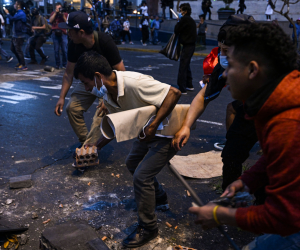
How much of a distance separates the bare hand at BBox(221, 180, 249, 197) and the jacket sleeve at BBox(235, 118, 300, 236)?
1.14 feet

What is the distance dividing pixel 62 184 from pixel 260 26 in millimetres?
3028

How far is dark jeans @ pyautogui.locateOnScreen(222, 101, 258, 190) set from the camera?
276cm

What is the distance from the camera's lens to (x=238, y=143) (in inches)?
110

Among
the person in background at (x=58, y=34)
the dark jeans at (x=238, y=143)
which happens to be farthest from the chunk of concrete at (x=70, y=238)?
the person in background at (x=58, y=34)

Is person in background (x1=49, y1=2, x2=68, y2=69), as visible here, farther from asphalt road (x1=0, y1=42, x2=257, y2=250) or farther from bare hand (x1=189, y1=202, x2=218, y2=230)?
bare hand (x1=189, y1=202, x2=218, y2=230)

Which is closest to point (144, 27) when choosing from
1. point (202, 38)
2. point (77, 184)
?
point (202, 38)

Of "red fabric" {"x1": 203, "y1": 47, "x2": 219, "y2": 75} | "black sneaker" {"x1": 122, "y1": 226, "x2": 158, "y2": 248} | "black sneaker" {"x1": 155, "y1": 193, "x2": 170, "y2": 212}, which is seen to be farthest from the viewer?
"red fabric" {"x1": 203, "y1": 47, "x2": 219, "y2": 75}

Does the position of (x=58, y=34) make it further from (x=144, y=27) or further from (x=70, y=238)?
(x=144, y=27)

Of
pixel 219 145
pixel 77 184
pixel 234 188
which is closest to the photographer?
pixel 234 188

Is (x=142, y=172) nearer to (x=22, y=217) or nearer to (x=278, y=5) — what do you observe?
(x=22, y=217)

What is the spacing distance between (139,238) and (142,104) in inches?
43.6

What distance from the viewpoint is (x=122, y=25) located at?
866 inches

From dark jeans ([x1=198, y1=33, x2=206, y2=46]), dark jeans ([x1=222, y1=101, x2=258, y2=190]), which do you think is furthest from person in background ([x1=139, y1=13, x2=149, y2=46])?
dark jeans ([x1=222, y1=101, x2=258, y2=190])

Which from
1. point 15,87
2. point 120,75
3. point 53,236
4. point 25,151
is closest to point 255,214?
point 120,75
